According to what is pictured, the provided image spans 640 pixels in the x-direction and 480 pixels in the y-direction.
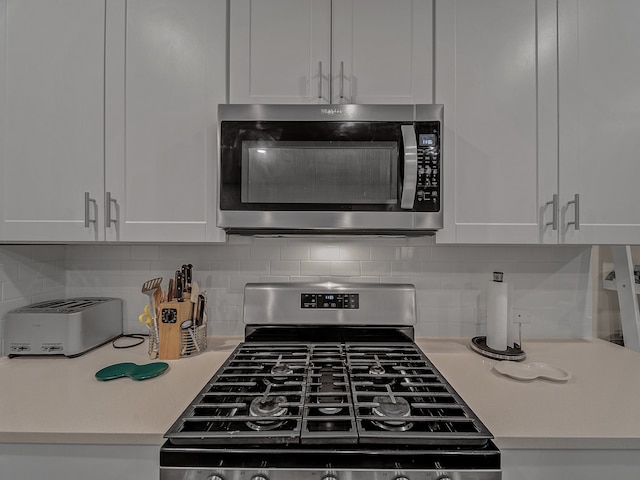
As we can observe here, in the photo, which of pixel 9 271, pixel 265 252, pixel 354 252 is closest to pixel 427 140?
pixel 354 252

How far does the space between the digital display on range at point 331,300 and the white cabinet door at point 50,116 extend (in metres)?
0.87

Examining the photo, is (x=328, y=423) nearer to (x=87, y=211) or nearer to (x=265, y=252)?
(x=265, y=252)

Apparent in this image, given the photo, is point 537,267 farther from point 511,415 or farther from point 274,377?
point 274,377

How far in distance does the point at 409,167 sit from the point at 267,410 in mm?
901

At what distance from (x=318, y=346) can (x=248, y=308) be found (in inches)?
14.1

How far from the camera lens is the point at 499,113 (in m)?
1.35

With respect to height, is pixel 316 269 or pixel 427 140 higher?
pixel 427 140

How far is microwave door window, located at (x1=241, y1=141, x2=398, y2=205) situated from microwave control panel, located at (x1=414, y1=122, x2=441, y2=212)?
3.4 inches

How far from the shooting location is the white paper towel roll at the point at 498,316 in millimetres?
1463

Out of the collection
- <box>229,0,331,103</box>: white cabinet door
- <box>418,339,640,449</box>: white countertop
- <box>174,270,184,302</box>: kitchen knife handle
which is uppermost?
<box>229,0,331,103</box>: white cabinet door

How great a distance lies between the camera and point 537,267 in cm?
169

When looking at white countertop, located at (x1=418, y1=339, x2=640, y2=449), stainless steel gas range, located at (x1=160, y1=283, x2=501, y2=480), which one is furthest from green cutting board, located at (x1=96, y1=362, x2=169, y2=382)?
white countertop, located at (x1=418, y1=339, x2=640, y2=449)

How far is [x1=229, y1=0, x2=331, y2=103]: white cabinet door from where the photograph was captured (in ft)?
4.42

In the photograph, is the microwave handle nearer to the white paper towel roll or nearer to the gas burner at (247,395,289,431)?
the white paper towel roll
